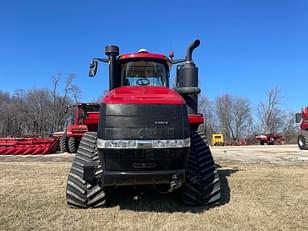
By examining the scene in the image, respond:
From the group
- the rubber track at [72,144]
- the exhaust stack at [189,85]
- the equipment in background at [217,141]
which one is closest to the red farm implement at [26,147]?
the rubber track at [72,144]

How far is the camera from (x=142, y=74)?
6250 mm

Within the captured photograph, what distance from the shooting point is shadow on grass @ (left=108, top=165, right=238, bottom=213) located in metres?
5.19

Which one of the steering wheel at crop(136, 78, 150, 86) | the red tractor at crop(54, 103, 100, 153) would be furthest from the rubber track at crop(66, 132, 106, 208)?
the red tractor at crop(54, 103, 100, 153)

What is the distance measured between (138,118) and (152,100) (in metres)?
0.32

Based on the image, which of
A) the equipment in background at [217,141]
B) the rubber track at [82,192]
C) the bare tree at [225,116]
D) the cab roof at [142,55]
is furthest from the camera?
the bare tree at [225,116]

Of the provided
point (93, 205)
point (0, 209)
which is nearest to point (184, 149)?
point (93, 205)

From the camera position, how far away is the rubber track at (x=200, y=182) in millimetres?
5242

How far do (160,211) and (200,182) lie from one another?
0.78 metres

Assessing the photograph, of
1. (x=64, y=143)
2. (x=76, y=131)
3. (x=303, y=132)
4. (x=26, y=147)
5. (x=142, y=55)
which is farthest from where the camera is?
(x=303, y=132)

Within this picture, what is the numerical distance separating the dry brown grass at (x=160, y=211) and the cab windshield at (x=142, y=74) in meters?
1.96

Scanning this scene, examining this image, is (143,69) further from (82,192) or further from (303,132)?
(303,132)

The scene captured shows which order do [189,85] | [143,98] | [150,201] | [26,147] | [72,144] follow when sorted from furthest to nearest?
[26,147], [72,144], [189,85], [150,201], [143,98]

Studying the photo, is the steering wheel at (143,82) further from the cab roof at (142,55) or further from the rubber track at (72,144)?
→ the rubber track at (72,144)

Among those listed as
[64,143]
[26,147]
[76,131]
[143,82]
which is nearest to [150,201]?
[143,82]
